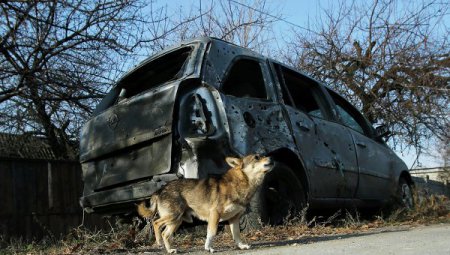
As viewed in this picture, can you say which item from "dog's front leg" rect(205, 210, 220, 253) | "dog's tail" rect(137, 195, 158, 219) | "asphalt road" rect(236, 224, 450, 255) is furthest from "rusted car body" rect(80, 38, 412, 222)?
"asphalt road" rect(236, 224, 450, 255)

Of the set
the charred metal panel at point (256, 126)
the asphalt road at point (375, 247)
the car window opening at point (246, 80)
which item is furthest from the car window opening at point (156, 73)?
the asphalt road at point (375, 247)

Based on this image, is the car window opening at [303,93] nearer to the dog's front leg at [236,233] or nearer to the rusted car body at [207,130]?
the rusted car body at [207,130]

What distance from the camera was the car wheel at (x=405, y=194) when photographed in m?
8.69

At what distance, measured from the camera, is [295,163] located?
6059mm

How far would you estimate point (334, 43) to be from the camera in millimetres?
16328

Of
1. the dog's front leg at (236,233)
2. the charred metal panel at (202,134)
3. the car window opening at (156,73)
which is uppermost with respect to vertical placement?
the car window opening at (156,73)

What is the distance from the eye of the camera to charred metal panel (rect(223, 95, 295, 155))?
5.21 m

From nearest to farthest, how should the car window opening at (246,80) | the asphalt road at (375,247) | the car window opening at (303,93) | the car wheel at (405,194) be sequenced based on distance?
the asphalt road at (375,247) → the car window opening at (246,80) → the car window opening at (303,93) → the car wheel at (405,194)

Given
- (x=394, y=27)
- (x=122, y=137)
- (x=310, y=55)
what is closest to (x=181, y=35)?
(x=310, y=55)

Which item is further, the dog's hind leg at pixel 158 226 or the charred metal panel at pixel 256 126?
the charred metal panel at pixel 256 126

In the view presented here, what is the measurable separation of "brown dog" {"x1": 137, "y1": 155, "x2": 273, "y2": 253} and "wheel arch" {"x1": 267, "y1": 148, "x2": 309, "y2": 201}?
3.46ft

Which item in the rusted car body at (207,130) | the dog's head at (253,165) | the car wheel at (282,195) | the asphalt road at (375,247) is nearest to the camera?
the asphalt road at (375,247)

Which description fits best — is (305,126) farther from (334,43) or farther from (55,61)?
(334,43)

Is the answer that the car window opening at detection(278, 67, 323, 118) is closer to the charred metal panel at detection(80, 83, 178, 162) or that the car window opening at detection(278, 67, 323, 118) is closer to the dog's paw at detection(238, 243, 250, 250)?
the charred metal panel at detection(80, 83, 178, 162)
